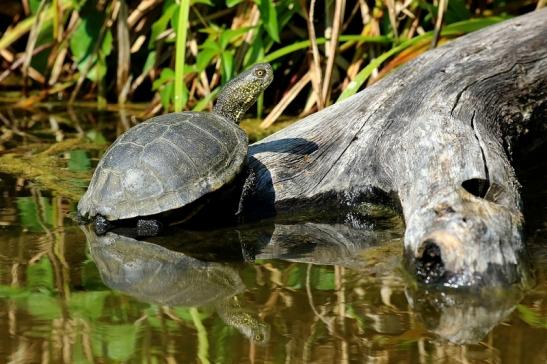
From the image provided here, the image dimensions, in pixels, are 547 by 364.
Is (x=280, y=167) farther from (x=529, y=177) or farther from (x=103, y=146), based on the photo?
(x=103, y=146)

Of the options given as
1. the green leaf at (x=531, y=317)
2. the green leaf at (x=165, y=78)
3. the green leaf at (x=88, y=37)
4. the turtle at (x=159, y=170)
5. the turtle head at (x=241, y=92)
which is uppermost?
the green leaf at (x=88, y=37)

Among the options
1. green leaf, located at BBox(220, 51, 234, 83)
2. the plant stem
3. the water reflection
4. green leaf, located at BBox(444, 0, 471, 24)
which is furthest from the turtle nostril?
green leaf, located at BBox(444, 0, 471, 24)

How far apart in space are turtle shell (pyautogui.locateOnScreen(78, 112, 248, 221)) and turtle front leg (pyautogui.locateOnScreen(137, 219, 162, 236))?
7 centimetres

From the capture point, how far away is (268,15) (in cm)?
540

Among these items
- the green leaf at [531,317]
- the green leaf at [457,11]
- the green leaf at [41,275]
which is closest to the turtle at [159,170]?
the green leaf at [41,275]

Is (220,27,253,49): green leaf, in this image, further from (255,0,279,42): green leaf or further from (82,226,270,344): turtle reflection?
(82,226,270,344): turtle reflection

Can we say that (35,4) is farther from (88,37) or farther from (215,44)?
(215,44)

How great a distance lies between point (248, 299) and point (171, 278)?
391 millimetres

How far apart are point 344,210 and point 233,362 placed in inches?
69.8

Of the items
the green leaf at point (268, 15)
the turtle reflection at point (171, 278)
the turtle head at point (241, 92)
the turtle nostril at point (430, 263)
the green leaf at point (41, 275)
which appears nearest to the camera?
the turtle reflection at point (171, 278)

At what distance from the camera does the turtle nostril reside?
2988 mm

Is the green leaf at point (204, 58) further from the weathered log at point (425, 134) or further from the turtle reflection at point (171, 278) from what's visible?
the turtle reflection at point (171, 278)

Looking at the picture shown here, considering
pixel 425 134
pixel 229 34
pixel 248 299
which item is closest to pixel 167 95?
pixel 229 34

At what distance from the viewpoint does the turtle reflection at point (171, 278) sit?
2.83 metres
